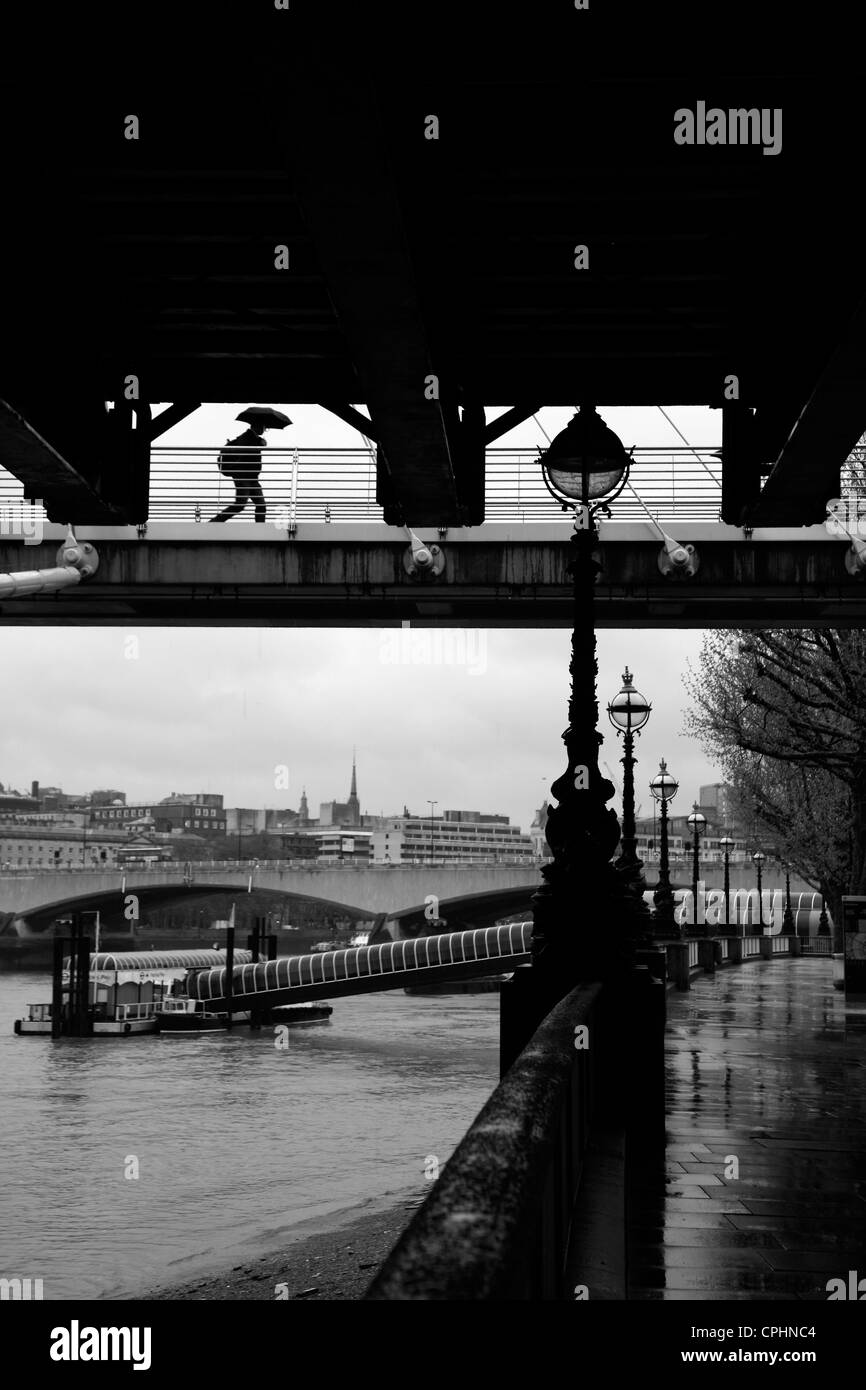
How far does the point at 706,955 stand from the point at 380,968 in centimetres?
3105

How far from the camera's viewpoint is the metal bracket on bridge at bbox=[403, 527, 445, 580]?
2567 cm

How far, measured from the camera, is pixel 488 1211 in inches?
87.9

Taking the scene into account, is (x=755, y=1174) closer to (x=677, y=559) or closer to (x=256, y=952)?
(x=677, y=559)

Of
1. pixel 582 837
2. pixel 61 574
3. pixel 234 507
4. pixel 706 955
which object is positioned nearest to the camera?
pixel 582 837

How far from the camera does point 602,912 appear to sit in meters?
8.23

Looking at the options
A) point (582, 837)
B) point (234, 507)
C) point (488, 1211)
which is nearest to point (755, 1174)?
point (582, 837)

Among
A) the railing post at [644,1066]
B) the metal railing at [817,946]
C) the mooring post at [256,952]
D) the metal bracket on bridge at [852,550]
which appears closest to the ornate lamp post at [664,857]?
the metal bracket on bridge at [852,550]

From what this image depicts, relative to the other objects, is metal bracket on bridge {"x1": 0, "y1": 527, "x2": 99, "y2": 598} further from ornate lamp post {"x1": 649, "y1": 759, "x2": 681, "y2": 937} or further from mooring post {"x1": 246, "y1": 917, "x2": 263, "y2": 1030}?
mooring post {"x1": 246, "y1": 917, "x2": 263, "y2": 1030}

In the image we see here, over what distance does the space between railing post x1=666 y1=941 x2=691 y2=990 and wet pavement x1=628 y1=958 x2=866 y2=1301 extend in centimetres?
797

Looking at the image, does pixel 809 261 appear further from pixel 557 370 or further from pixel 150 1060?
pixel 150 1060

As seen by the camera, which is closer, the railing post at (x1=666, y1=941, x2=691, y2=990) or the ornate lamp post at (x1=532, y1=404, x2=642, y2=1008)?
the ornate lamp post at (x1=532, y1=404, x2=642, y2=1008)

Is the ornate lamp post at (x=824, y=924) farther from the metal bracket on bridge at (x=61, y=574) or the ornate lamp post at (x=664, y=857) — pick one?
the metal bracket on bridge at (x=61, y=574)

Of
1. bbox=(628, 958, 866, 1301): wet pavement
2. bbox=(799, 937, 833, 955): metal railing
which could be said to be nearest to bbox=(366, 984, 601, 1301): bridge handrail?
bbox=(628, 958, 866, 1301): wet pavement

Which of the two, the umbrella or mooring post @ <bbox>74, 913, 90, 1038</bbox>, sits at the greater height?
the umbrella
